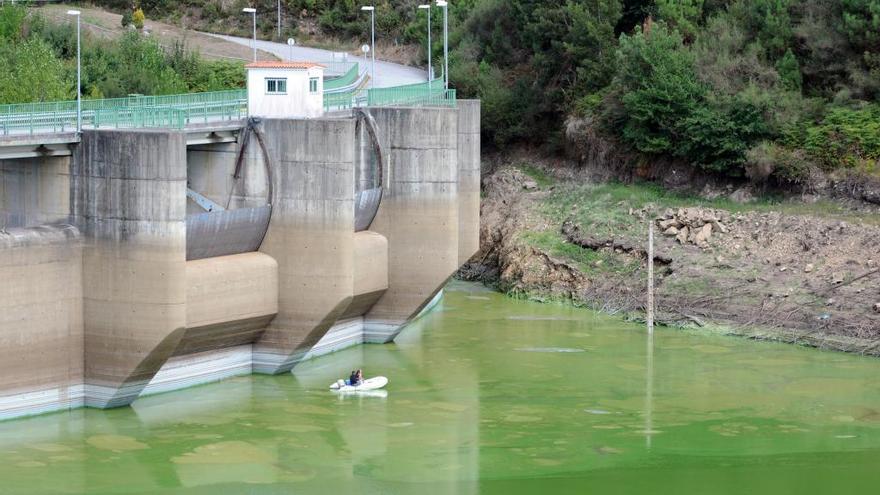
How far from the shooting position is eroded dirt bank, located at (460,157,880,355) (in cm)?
4381

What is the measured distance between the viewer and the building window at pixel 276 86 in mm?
40250

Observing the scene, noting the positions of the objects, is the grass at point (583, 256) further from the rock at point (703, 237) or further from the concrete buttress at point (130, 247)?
the concrete buttress at point (130, 247)

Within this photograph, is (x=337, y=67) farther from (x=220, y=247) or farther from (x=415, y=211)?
(x=220, y=247)

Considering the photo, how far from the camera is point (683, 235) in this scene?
160 feet

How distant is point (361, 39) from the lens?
72.1 m

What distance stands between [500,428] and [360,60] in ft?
105

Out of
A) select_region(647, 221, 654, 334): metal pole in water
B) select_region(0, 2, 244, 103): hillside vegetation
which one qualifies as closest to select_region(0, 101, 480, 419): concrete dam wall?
select_region(647, 221, 654, 334): metal pole in water

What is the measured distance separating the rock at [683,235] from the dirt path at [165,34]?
59.9 ft

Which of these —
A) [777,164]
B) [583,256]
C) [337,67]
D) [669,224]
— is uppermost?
[337,67]

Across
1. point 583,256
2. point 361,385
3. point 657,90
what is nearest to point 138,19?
point 657,90

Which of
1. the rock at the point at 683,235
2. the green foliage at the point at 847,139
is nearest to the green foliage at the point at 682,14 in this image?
the green foliage at the point at 847,139

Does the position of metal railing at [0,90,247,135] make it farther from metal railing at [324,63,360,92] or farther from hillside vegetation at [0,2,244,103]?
metal railing at [324,63,360,92]

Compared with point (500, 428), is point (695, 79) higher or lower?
higher

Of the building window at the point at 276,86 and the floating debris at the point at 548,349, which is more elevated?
the building window at the point at 276,86
